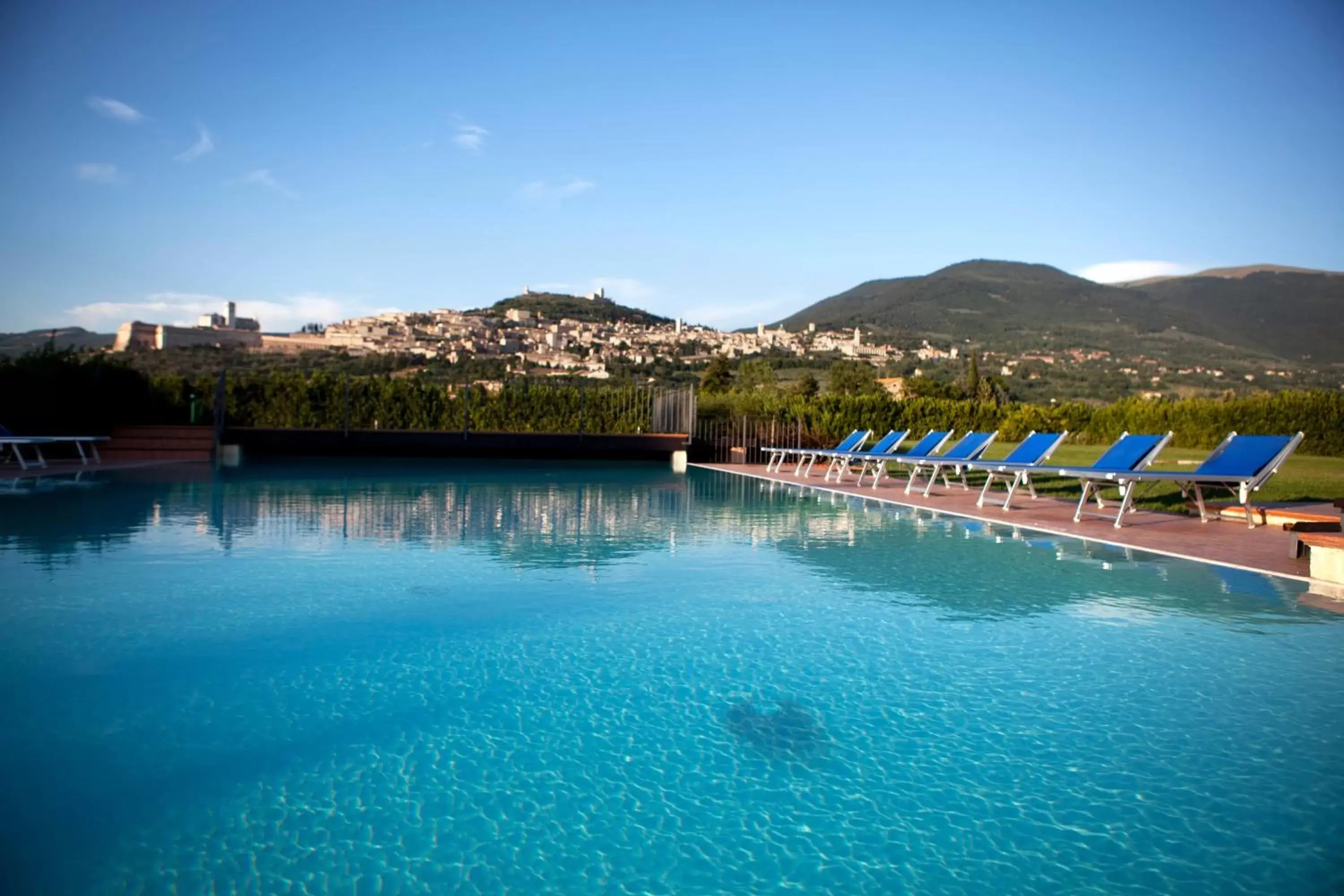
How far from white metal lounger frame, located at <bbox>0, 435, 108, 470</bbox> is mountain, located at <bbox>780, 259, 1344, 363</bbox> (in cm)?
5741

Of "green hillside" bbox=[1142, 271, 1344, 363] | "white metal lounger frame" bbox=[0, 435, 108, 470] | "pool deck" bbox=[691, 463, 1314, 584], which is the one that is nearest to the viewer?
"pool deck" bbox=[691, 463, 1314, 584]

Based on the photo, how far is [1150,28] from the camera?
64.2 ft

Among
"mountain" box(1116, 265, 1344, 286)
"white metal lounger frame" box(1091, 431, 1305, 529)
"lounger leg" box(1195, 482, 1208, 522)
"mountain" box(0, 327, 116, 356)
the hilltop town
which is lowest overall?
"lounger leg" box(1195, 482, 1208, 522)

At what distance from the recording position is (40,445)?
1579cm

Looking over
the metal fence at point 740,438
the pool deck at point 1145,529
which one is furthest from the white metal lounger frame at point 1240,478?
the metal fence at point 740,438

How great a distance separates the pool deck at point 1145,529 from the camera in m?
6.23

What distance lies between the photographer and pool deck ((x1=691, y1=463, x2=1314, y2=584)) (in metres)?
6.23

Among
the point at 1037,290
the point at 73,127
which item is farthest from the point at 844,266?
the point at 1037,290

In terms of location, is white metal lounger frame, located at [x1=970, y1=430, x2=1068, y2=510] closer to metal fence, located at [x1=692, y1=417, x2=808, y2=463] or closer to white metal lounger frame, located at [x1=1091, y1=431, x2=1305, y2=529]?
white metal lounger frame, located at [x1=1091, y1=431, x2=1305, y2=529]

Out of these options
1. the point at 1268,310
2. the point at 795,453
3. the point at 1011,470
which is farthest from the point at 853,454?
the point at 1268,310

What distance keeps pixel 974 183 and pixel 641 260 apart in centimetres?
1404

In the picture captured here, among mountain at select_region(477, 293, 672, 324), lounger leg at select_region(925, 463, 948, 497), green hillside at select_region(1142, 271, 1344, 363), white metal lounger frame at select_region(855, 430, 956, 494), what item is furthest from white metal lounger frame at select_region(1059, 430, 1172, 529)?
green hillside at select_region(1142, 271, 1344, 363)

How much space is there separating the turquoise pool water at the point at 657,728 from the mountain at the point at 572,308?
57.8m

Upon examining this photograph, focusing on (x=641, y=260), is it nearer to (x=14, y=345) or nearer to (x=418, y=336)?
(x=418, y=336)
